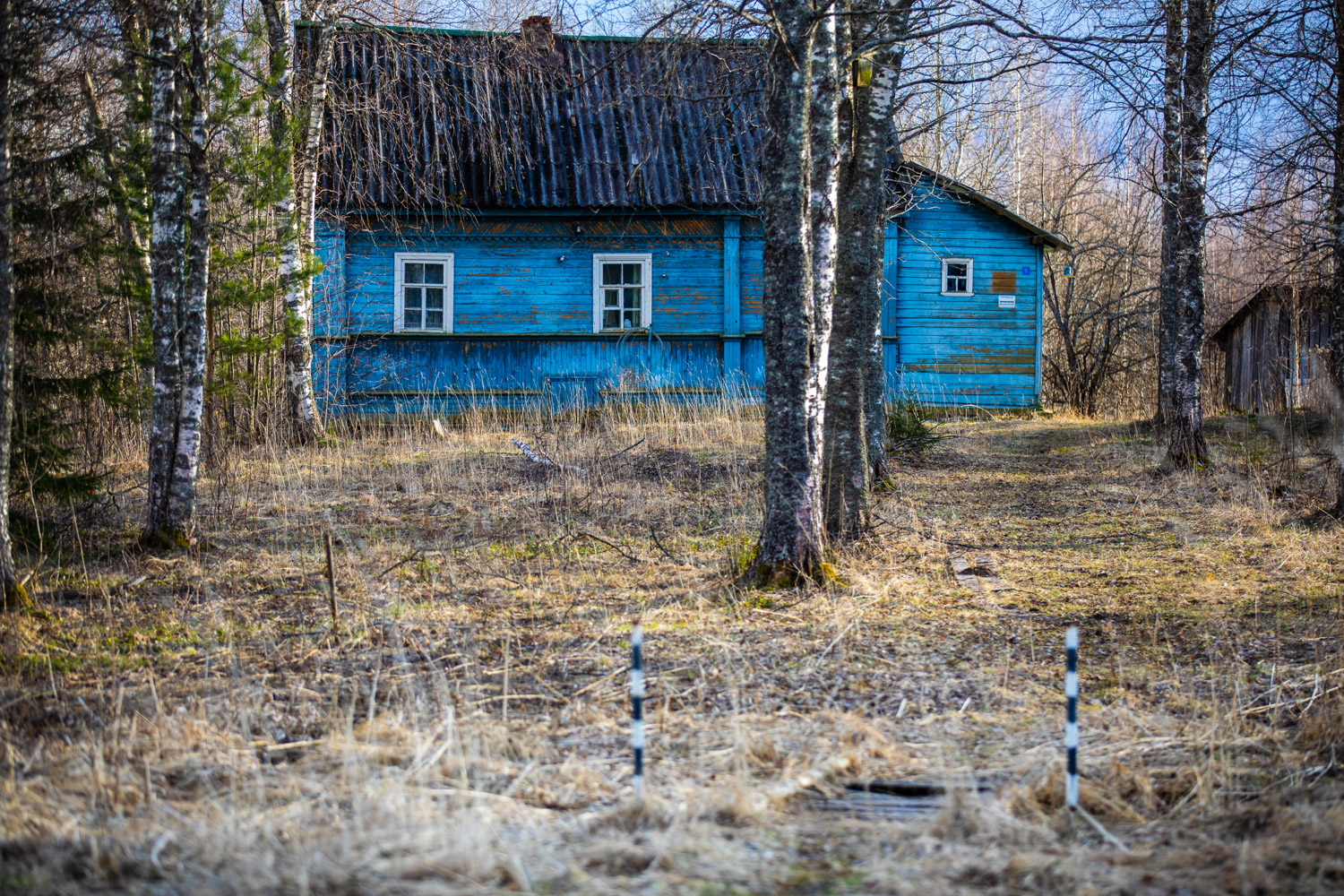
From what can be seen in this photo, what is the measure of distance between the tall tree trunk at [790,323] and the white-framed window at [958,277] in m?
13.5

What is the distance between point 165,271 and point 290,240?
3.95 meters

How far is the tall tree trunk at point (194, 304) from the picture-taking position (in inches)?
290

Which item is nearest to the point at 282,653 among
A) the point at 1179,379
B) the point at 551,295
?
the point at 1179,379

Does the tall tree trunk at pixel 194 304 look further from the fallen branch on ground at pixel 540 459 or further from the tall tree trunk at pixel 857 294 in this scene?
the tall tree trunk at pixel 857 294

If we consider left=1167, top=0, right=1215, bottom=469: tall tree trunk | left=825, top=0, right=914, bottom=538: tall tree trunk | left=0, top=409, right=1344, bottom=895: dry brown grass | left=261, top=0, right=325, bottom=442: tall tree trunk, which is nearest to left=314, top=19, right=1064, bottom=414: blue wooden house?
left=261, top=0, right=325, bottom=442: tall tree trunk

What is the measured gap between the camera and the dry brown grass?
10.6ft

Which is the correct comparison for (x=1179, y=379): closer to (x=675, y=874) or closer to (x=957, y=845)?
(x=957, y=845)

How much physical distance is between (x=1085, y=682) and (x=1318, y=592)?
2.57m

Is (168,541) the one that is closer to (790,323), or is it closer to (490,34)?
(790,323)

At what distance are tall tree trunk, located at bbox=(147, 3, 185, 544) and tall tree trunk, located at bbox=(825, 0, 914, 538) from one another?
5.10 m

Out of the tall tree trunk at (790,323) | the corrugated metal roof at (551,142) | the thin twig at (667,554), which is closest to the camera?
the tall tree trunk at (790,323)

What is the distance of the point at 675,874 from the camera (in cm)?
312

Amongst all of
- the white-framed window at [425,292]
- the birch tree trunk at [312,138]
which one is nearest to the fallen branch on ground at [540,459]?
the birch tree trunk at [312,138]

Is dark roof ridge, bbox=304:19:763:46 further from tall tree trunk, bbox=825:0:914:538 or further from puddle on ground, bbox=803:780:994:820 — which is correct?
puddle on ground, bbox=803:780:994:820
